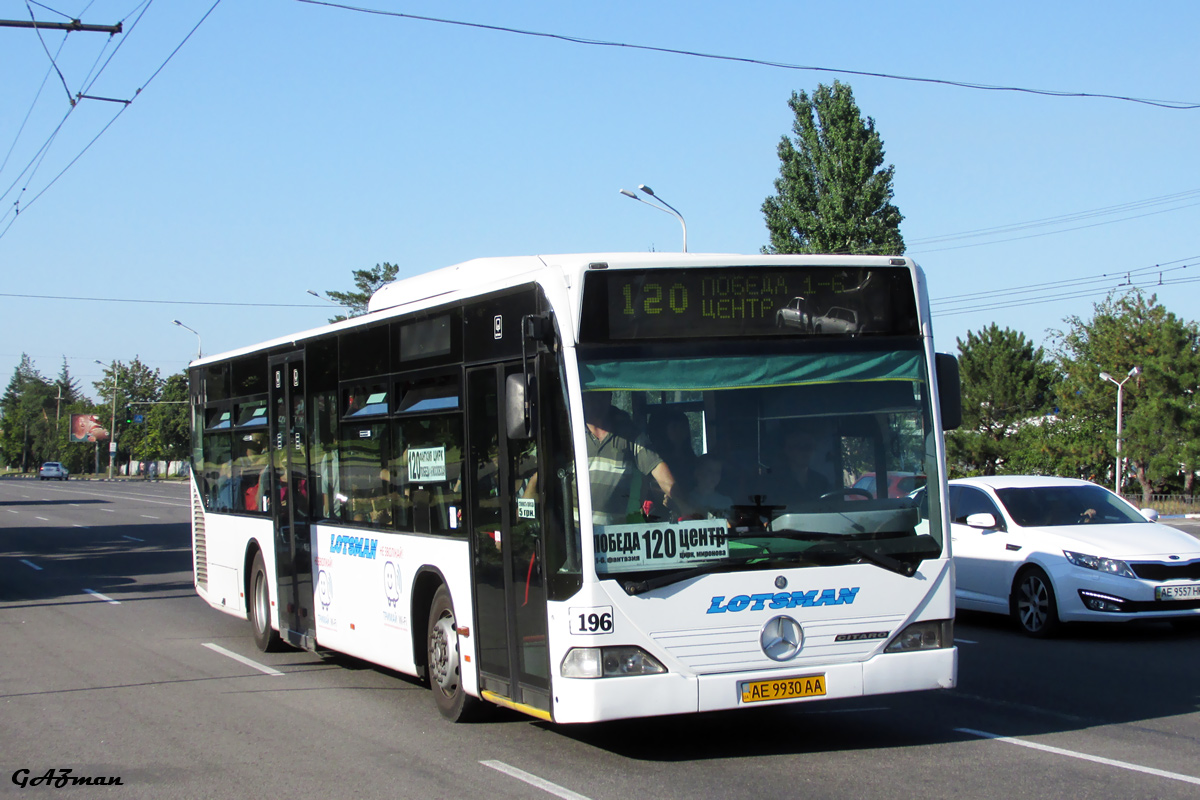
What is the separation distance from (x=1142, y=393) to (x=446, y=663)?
5238 cm

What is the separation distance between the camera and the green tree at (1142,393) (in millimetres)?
48594

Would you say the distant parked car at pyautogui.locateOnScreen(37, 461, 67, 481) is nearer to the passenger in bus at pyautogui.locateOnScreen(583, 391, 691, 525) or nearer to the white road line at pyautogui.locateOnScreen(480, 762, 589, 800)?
the white road line at pyautogui.locateOnScreen(480, 762, 589, 800)

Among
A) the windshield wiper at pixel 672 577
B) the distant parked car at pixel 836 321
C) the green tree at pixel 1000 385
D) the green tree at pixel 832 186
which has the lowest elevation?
the windshield wiper at pixel 672 577

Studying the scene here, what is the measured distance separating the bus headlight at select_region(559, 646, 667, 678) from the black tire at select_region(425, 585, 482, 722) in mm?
1690

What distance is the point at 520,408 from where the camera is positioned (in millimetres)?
6773

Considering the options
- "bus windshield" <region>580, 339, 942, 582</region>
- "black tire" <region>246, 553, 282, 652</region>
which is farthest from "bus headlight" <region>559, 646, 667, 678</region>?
"black tire" <region>246, 553, 282, 652</region>

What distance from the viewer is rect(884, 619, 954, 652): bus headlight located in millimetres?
7156

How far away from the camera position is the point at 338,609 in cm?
1035

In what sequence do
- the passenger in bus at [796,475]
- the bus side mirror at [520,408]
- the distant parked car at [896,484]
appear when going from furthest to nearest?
the distant parked car at [896,484], the passenger in bus at [796,475], the bus side mirror at [520,408]

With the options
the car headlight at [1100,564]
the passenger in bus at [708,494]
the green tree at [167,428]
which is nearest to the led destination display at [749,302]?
the passenger in bus at [708,494]

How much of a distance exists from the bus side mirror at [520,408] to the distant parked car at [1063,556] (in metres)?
6.77

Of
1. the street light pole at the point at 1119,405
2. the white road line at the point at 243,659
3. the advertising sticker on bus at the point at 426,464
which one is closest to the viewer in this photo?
the advertising sticker on bus at the point at 426,464

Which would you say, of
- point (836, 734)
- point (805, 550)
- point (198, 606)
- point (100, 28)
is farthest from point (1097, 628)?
point (100, 28)

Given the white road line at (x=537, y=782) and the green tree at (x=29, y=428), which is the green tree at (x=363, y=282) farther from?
the green tree at (x=29, y=428)
